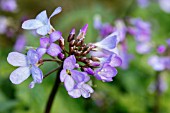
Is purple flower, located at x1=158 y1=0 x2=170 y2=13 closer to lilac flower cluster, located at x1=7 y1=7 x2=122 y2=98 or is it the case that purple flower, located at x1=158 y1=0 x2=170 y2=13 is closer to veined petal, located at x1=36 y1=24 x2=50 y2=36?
lilac flower cluster, located at x1=7 y1=7 x2=122 y2=98

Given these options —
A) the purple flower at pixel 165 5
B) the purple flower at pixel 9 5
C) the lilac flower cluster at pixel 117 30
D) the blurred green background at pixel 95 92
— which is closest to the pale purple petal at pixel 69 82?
the blurred green background at pixel 95 92

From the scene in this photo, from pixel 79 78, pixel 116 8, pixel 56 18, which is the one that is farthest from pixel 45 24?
pixel 116 8

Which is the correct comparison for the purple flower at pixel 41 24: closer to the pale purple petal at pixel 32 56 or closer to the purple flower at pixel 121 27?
the pale purple petal at pixel 32 56

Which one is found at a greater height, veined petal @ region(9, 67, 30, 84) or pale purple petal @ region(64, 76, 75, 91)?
veined petal @ region(9, 67, 30, 84)

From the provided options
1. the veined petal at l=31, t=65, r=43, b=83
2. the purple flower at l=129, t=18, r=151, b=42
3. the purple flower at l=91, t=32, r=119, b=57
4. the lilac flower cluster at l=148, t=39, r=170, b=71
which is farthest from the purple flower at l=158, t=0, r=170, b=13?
the veined petal at l=31, t=65, r=43, b=83

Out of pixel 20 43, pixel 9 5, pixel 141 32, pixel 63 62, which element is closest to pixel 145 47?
pixel 141 32

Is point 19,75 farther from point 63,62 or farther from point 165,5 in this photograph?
point 165,5
